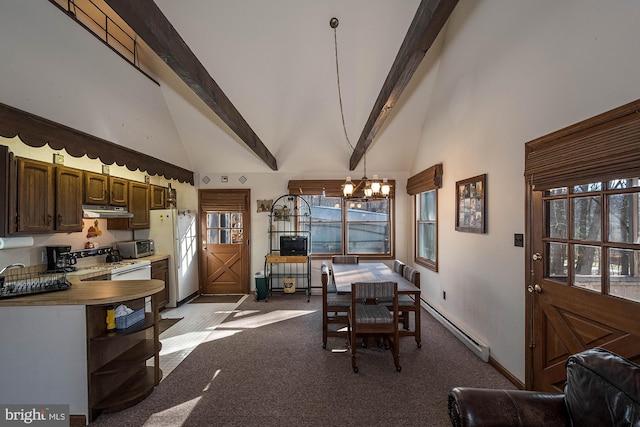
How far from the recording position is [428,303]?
446cm

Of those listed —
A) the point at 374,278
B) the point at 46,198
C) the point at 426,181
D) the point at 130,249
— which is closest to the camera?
the point at 46,198

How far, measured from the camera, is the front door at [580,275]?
156 cm

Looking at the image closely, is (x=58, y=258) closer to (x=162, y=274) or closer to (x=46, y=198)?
(x=46, y=198)

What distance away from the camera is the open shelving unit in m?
5.50

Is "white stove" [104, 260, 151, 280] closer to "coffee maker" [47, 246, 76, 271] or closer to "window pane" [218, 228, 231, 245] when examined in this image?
"coffee maker" [47, 246, 76, 271]

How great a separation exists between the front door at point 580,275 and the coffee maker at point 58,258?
191 inches

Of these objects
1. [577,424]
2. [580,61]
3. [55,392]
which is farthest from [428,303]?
[55,392]

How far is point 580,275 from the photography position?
1.87 m

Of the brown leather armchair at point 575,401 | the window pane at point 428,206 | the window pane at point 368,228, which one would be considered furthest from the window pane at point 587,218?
the window pane at point 368,228

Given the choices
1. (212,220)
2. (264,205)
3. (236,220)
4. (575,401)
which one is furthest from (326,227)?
(575,401)

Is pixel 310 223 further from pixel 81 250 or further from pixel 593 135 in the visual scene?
pixel 593 135

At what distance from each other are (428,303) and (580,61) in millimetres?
3640

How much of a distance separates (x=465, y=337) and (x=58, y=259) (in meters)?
4.84

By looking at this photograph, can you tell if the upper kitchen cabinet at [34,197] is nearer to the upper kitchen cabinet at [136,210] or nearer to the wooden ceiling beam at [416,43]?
the upper kitchen cabinet at [136,210]
